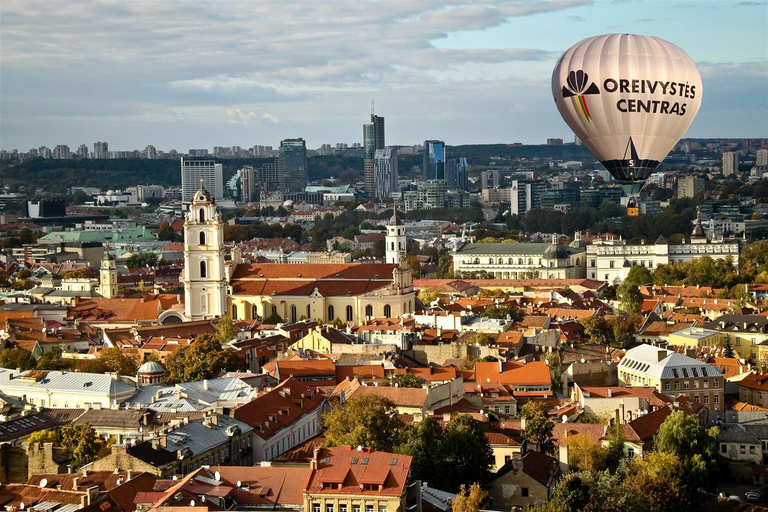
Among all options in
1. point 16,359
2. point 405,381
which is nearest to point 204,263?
point 16,359

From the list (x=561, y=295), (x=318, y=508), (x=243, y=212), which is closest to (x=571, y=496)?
(x=318, y=508)

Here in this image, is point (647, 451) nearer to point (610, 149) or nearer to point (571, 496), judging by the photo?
point (571, 496)

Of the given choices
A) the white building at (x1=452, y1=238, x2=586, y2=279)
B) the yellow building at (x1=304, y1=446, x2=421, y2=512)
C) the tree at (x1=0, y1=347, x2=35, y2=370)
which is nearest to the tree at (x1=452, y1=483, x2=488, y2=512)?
the yellow building at (x1=304, y1=446, x2=421, y2=512)

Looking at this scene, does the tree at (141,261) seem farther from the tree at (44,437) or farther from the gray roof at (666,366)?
the tree at (44,437)

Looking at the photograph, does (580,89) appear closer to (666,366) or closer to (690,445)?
(666,366)

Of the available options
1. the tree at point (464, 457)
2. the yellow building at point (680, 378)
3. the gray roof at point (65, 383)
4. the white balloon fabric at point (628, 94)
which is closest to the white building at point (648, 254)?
the yellow building at point (680, 378)

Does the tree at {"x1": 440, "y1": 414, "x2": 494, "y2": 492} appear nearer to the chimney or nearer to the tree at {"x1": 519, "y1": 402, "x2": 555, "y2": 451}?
the chimney
